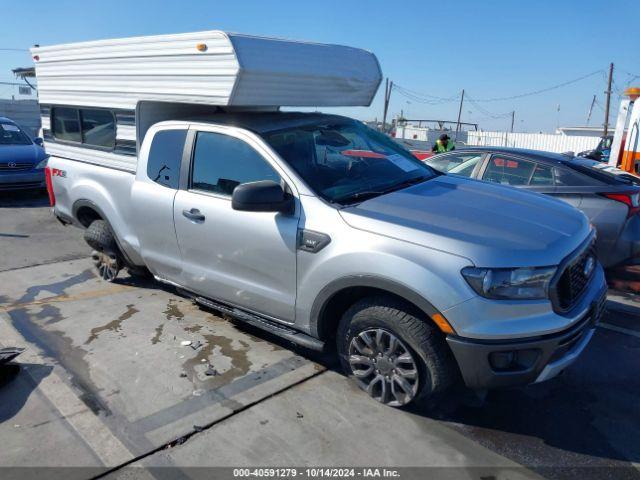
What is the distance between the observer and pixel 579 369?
13.3 feet

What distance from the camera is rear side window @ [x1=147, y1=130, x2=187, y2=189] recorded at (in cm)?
438

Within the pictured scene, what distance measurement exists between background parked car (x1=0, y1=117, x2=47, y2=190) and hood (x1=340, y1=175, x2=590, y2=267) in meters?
9.50

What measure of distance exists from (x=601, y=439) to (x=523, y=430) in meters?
0.45

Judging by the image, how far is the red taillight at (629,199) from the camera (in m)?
5.55

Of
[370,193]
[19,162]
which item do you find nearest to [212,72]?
[370,193]

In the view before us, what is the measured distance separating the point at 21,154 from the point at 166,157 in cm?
809

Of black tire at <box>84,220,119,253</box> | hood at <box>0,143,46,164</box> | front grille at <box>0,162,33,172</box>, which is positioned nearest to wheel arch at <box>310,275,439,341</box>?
black tire at <box>84,220,119,253</box>

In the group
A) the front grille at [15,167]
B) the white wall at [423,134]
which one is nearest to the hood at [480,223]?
the front grille at [15,167]

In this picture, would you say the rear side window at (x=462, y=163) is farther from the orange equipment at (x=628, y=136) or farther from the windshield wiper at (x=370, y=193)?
the orange equipment at (x=628, y=136)

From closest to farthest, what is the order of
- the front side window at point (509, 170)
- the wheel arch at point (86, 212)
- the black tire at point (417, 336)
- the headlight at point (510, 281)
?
the headlight at point (510, 281) → the black tire at point (417, 336) → the wheel arch at point (86, 212) → the front side window at point (509, 170)

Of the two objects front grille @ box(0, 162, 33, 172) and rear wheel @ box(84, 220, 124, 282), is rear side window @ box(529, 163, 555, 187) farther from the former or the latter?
front grille @ box(0, 162, 33, 172)

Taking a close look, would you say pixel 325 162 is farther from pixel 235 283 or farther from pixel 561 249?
pixel 561 249

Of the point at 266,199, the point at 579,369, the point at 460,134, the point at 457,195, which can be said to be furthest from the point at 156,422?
the point at 460,134

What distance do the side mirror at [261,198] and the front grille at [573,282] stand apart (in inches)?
68.2
